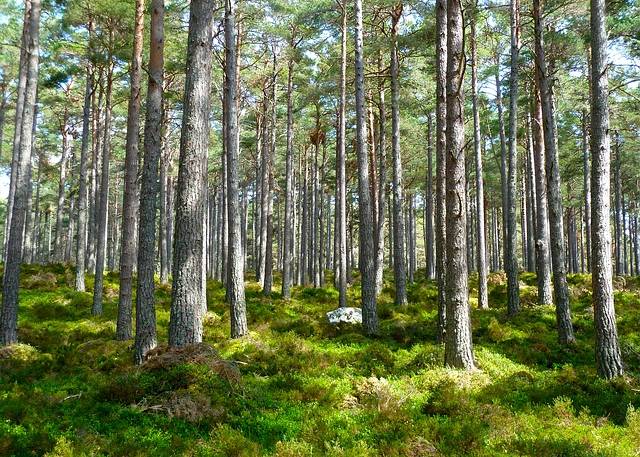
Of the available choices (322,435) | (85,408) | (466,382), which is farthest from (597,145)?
(85,408)

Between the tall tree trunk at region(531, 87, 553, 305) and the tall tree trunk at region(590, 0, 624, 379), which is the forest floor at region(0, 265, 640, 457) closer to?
the tall tree trunk at region(590, 0, 624, 379)

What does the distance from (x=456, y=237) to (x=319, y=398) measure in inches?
152

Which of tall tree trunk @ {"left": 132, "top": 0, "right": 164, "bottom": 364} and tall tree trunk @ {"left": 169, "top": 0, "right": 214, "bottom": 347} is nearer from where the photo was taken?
tall tree trunk @ {"left": 169, "top": 0, "right": 214, "bottom": 347}

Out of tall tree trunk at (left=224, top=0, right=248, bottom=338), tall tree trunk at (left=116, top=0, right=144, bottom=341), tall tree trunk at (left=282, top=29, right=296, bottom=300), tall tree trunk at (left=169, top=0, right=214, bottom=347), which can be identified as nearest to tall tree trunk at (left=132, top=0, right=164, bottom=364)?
tall tree trunk at (left=116, top=0, right=144, bottom=341)

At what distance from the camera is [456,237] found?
8328 mm

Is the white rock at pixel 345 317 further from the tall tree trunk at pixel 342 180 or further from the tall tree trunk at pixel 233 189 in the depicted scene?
the tall tree trunk at pixel 233 189

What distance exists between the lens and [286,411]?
639cm

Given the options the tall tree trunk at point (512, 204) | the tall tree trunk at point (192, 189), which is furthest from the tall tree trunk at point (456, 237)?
the tall tree trunk at point (512, 204)

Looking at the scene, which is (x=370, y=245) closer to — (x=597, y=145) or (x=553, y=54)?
(x=597, y=145)

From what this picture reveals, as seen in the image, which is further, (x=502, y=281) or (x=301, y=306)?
(x=502, y=281)

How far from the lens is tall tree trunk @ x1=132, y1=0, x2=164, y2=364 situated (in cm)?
927

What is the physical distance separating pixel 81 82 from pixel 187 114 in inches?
770

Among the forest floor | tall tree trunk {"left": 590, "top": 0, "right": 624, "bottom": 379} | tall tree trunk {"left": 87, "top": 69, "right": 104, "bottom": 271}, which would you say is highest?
tall tree trunk {"left": 87, "top": 69, "right": 104, "bottom": 271}

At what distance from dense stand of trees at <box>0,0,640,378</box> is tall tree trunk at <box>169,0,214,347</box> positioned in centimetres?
3
